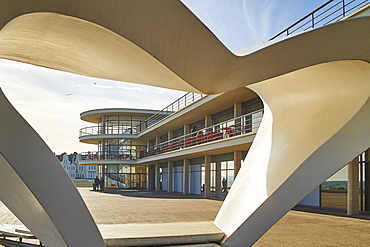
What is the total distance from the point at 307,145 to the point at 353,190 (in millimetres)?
10854

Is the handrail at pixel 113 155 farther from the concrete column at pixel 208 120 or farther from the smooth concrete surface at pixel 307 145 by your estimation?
the smooth concrete surface at pixel 307 145

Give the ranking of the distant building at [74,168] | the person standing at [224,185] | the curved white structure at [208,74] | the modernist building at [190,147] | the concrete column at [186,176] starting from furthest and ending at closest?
1. the distant building at [74,168]
2. the concrete column at [186,176]
3. the person standing at [224,185]
4. the modernist building at [190,147]
5. the curved white structure at [208,74]

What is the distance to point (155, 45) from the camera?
4008 millimetres

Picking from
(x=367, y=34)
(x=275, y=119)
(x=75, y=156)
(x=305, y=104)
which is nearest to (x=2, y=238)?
(x=275, y=119)

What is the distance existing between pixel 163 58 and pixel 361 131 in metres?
3.44

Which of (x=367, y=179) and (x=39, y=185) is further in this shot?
(x=367, y=179)

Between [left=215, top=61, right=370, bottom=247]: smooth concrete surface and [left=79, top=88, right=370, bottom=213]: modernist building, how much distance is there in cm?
1017

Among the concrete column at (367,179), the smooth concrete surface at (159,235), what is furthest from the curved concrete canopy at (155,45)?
the concrete column at (367,179)

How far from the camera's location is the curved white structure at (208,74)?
12.5ft

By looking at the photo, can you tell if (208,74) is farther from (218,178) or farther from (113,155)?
(113,155)

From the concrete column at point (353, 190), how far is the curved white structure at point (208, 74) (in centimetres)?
973

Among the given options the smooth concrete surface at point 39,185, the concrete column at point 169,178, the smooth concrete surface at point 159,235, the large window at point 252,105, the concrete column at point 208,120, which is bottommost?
the concrete column at point 169,178

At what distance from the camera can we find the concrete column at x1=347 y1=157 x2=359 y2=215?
49.6 feet

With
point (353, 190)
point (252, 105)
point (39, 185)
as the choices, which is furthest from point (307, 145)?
point (252, 105)
